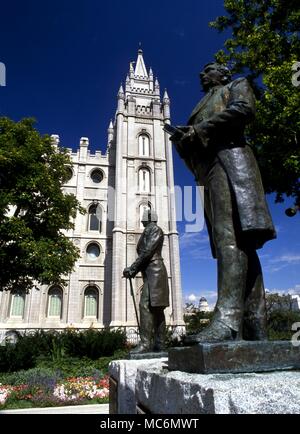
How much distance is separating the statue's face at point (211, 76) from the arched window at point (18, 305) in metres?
27.0

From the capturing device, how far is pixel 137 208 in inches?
1202

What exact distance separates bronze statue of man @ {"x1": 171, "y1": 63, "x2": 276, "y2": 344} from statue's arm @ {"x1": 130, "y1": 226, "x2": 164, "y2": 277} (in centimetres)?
239

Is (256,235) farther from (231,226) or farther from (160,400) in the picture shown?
(160,400)

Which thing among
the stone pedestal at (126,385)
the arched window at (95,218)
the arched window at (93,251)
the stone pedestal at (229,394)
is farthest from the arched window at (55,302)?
the stone pedestal at (229,394)

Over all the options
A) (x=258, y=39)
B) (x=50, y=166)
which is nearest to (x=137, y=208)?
(x=50, y=166)

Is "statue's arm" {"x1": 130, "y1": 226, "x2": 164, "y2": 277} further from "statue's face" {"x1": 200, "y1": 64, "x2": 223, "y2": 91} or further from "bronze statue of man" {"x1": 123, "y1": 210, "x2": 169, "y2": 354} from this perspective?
"statue's face" {"x1": 200, "y1": 64, "x2": 223, "y2": 91}

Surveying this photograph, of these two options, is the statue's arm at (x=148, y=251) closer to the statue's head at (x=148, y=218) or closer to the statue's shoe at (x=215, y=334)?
the statue's head at (x=148, y=218)

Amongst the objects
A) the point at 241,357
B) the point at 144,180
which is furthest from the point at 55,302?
the point at 241,357

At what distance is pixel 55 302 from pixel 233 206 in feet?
91.9

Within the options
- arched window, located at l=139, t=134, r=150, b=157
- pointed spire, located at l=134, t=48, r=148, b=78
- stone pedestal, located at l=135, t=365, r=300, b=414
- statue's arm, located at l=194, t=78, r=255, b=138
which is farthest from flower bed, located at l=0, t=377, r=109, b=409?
pointed spire, located at l=134, t=48, r=148, b=78

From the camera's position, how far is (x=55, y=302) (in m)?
27.9

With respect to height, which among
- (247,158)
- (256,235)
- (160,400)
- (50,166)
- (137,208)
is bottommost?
(160,400)

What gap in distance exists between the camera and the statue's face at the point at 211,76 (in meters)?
2.87
